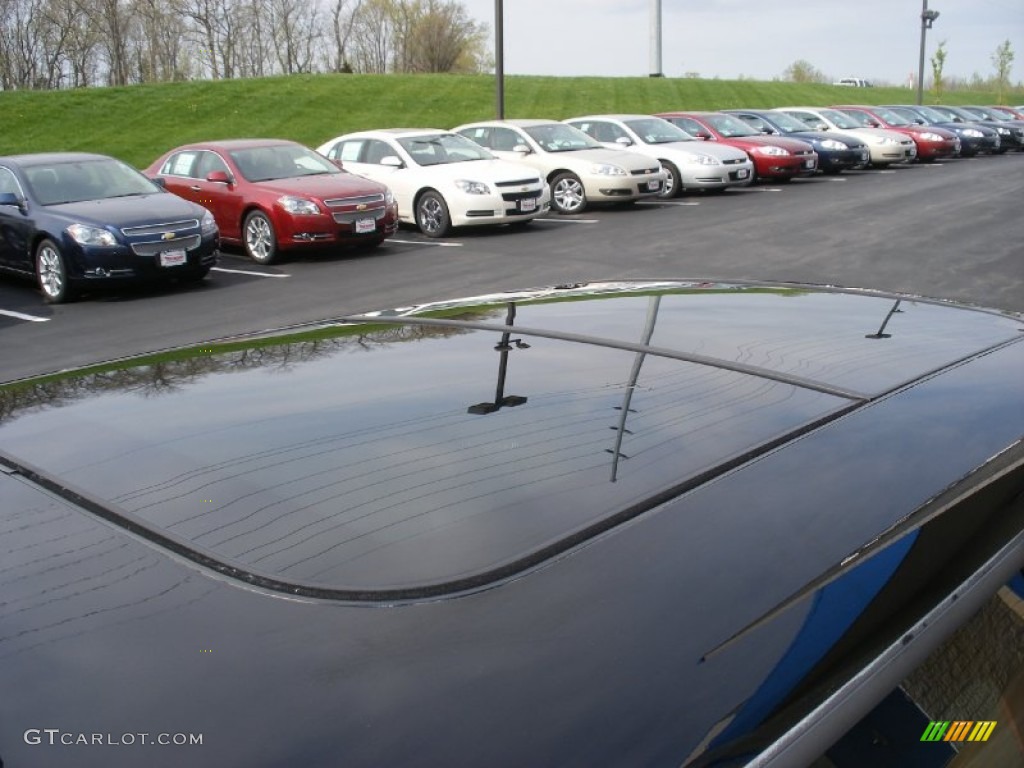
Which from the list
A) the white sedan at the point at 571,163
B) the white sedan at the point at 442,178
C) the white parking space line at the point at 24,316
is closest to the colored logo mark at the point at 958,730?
the white parking space line at the point at 24,316

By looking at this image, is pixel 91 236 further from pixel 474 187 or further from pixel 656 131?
pixel 656 131

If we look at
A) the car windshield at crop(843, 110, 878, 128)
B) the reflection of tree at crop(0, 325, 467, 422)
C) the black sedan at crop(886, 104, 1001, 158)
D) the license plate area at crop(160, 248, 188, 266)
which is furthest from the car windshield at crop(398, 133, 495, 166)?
the black sedan at crop(886, 104, 1001, 158)

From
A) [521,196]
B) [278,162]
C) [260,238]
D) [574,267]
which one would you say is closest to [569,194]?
[521,196]

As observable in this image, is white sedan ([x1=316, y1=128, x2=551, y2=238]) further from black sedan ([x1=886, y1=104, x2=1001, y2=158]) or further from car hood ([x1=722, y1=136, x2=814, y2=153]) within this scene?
black sedan ([x1=886, y1=104, x2=1001, y2=158])

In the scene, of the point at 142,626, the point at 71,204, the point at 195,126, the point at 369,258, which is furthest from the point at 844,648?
the point at 195,126

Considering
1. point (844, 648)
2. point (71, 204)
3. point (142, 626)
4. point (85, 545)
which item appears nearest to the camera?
point (142, 626)

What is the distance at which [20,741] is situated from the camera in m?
1.11

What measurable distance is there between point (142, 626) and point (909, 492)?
120 cm

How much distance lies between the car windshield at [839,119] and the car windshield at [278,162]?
17.6 metres

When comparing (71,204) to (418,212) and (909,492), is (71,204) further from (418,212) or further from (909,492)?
(909,492)

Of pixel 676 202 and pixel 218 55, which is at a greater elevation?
pixel 218 55

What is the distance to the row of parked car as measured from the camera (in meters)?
11.7

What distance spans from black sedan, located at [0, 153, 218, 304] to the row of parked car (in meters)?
0.02

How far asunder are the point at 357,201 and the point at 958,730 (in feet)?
42.6
